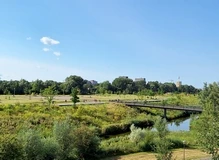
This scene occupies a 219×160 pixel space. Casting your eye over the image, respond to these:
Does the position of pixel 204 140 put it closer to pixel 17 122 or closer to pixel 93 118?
pixel 17 122

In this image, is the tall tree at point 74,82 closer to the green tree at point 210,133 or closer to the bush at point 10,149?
the bush at point 10,149

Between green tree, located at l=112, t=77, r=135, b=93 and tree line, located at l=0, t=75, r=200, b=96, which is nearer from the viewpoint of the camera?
tree line, located at l=0, t=75, r=200, b=96

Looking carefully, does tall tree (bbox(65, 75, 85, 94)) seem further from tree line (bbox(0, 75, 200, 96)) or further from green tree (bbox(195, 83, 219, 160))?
green tree (bbox(195, 83, 219, 160))

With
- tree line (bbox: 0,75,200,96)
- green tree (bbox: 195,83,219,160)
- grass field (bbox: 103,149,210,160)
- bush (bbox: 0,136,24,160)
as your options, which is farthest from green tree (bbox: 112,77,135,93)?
bush (bbox: 0,136,24,160)

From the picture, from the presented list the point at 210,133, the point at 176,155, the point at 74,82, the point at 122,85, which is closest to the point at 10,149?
the point at 210,133

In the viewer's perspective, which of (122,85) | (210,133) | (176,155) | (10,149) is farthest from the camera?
(122,85)

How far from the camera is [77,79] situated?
147000 mm

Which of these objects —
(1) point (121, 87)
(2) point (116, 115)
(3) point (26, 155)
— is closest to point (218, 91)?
(3) point (26, 155)

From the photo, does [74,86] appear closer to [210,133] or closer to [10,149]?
[10,149]

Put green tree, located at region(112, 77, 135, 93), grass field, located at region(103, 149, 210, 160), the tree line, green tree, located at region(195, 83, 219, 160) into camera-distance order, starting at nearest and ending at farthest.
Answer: green tree, located at region(195, 83, 219, 160) < grass field, located at region(103, 149, 210, 160) < the tree line < green tree, located at region(112, 77, 135, 93)

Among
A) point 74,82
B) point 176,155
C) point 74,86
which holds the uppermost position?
point 74,82

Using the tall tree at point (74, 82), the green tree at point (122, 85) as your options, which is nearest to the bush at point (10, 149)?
the tall tree at point (74, 82)

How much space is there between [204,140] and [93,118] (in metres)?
39.3

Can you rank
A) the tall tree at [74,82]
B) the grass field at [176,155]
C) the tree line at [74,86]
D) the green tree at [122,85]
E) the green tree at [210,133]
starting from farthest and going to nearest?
the green tree at [122,85], the tall tree at [74,82], the tree line at [74,86], the grass field at [176,155], the green tree at [210,133]
